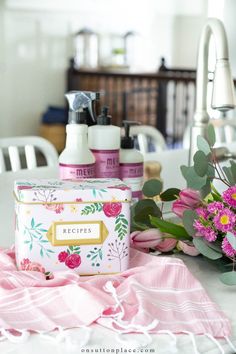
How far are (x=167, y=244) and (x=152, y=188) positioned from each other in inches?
5.0

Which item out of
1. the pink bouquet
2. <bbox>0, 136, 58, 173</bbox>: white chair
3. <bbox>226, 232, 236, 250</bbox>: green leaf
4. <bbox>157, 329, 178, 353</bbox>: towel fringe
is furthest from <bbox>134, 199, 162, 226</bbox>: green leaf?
<bbox>0, 136, 58, 173</bbox>: white chair

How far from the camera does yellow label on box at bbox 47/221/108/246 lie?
952mm

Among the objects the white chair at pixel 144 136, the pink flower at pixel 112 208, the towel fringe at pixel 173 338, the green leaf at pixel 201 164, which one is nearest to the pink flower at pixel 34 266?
the pink flower at pixel 112 208

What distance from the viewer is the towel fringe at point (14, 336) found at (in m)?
Answer: 0.78

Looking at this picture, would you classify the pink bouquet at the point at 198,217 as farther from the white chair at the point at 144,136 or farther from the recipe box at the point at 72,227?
the white chair at the point at 144,136

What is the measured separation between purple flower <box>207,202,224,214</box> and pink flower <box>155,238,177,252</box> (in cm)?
12

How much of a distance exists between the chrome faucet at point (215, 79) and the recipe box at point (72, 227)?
34 centimetres

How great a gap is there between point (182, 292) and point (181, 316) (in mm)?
73

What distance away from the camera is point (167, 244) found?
1.12 metres

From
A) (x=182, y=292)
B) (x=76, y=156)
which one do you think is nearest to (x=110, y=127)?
(x=76, y=156)

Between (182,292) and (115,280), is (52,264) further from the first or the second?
(182,292)

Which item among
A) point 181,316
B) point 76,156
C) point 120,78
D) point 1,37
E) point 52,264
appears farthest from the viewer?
point 120,78

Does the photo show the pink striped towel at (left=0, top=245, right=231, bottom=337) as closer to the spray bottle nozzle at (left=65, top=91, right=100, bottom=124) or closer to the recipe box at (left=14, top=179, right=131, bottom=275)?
the recipe box at (left=14, top=179, right=131, bottom=275)

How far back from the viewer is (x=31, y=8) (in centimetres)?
554
